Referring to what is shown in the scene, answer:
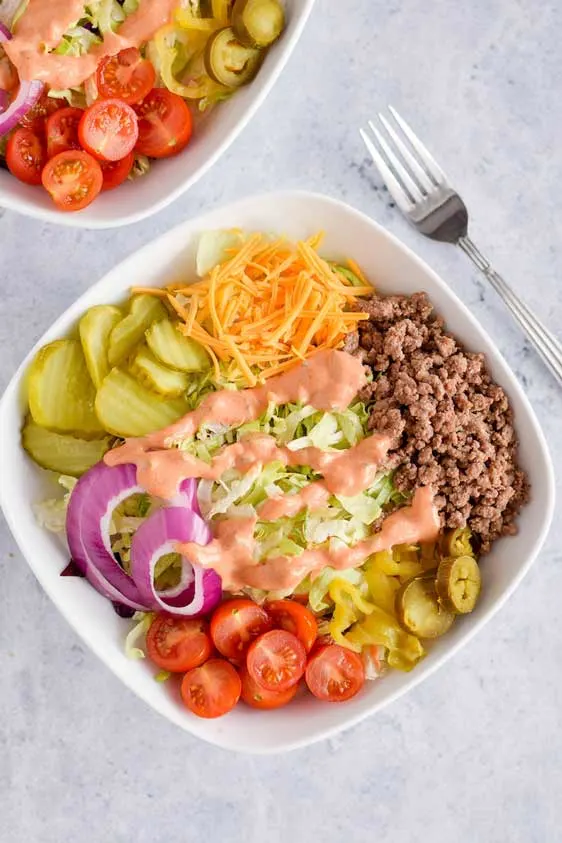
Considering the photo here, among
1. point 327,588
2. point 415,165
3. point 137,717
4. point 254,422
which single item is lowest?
point 137,717

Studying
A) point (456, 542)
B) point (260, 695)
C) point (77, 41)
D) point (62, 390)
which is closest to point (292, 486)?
point (456, 542)

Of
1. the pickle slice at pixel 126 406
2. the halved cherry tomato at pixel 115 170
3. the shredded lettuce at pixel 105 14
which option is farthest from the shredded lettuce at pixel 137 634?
the shredded lettuce at pixel 105 14

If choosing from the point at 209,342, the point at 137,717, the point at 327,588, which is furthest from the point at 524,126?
the point at 137,717

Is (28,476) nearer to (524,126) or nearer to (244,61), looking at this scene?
(244,61)

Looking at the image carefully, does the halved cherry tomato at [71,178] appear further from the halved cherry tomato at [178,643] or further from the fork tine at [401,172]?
the halved cherry tomato at [178,643]

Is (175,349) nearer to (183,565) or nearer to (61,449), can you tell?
(61,449)
